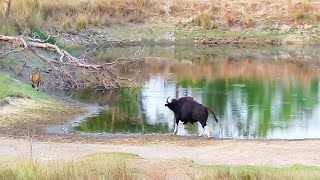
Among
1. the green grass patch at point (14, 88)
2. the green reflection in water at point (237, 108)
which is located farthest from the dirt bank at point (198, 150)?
the green grass patch at point (14, 88)

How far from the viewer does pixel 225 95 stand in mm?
23297

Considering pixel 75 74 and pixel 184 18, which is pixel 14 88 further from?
pixel 184 18

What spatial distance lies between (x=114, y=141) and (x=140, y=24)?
86.1 feet

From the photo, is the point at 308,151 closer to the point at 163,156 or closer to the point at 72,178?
the point at 163,156

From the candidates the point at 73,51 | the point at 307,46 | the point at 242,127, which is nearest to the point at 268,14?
the point at 307,46

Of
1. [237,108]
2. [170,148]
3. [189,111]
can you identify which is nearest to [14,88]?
[189,111]

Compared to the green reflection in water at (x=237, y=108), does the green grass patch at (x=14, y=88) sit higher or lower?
higher

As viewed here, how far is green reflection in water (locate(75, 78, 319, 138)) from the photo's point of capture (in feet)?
60.2

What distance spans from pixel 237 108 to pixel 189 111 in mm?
4154

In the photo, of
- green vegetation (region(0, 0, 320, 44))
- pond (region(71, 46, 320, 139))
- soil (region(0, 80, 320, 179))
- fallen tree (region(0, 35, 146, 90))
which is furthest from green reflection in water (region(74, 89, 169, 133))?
green vegetation (region(0, 0, 320, 44))

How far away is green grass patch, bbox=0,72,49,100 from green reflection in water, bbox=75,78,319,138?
2055 mm

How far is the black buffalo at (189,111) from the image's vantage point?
17.0 m

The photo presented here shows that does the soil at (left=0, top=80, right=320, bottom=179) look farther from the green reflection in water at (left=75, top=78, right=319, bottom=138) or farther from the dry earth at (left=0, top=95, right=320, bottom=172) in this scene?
the green reflection in water at (left=75, top=78, right=319, bottom=138)

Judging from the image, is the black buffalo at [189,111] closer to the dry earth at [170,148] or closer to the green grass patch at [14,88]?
the dry earth at [170,148]
